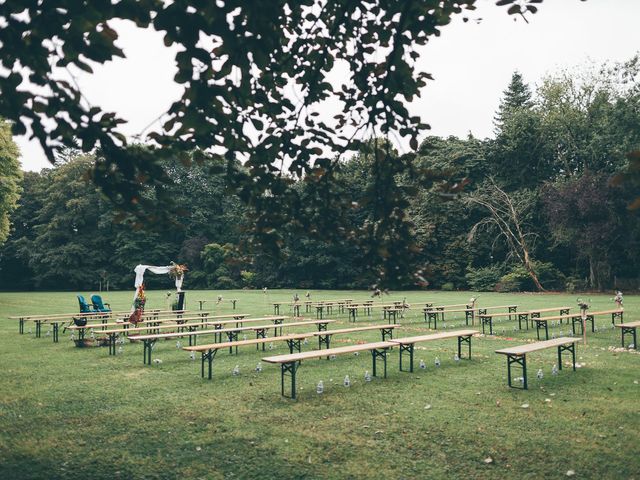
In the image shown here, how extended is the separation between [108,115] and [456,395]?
6326mm

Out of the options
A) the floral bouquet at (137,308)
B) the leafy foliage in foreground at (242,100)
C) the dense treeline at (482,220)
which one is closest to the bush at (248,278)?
the dense treeline at (482,220)

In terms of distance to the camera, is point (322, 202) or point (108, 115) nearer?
point (108, 115)

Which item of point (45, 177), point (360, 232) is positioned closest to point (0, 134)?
point (360, 232)

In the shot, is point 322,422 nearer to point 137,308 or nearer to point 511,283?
point 137,308

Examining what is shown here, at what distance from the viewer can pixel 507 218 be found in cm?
4400

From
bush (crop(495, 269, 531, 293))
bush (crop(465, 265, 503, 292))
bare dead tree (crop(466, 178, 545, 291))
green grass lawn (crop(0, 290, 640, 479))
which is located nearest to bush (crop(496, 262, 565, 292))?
bush (crop(495, 269, 531, 293))

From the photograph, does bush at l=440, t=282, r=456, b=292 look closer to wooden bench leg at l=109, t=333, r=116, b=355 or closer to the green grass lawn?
the green grass lawn

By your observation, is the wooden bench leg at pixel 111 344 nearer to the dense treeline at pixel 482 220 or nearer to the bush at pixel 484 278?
the dense treeline at pixel 482 220

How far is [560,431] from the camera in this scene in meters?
6.05

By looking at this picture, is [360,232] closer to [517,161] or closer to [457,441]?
[457,441]

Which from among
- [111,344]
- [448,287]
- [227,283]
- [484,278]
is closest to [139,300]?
[111,344]

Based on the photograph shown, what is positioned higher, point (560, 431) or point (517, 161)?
point (517, 161)

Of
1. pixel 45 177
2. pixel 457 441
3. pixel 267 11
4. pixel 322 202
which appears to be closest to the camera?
pixel 267 11

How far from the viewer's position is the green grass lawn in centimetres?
513
